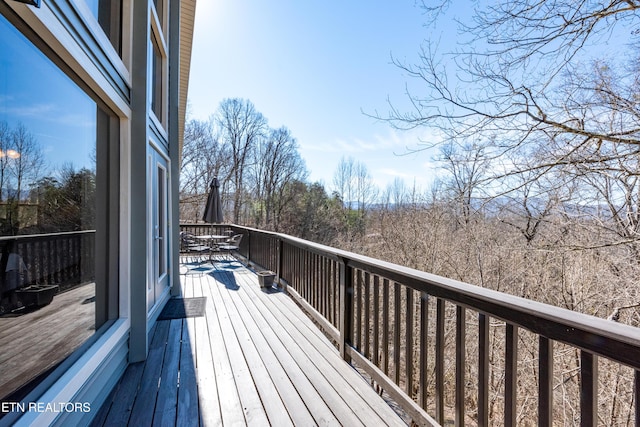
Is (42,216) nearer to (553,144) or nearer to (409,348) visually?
(409,348)

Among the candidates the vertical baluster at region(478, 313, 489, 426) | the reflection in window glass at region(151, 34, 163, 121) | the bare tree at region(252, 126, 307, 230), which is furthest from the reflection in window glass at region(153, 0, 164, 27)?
the bare tree at region(252, 126, 307, 230)

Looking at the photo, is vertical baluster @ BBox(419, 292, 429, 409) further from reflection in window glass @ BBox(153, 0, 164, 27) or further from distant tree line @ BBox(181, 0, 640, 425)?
reflection in window glass @ BBox(153, 0, 164, 27)

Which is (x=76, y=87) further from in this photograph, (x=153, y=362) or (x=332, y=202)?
Answer: (x=332, y=202)

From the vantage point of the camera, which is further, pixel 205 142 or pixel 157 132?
pixel 205 142

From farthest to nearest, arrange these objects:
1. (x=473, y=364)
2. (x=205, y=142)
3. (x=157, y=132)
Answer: (x=205, y=142), (x=473, y=364), (x=157, y=132)

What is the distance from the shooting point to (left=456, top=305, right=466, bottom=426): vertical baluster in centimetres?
155

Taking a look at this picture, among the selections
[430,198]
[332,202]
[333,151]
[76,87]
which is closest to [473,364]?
[430,198]

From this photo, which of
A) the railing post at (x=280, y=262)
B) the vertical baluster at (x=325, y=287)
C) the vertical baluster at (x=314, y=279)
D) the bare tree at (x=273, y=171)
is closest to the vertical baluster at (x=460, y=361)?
the vertical baluster at (x=325, y=287)

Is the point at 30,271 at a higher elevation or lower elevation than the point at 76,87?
lower

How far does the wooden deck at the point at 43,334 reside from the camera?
1.27m

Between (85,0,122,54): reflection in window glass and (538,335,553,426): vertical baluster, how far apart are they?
3104 millimetres

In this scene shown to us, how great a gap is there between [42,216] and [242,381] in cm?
168

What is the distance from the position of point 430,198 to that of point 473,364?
174 inches

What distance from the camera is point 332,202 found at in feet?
78.0
